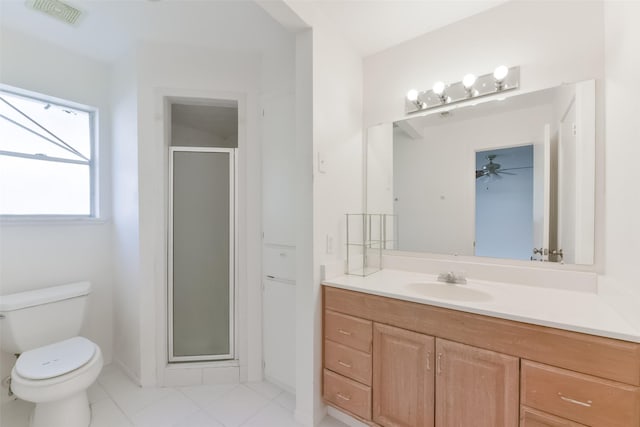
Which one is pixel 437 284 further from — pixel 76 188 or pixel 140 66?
pixel 76 188

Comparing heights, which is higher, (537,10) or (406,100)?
(537,10)

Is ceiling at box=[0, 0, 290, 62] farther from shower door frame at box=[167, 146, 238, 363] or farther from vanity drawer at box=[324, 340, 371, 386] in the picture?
vanity drawer at box=[324, 340, 371, 386]

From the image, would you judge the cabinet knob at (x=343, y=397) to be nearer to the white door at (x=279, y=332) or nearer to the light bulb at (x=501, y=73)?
the white door at (x=279, y=332)

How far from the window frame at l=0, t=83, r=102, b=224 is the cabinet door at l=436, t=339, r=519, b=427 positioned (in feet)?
8.67

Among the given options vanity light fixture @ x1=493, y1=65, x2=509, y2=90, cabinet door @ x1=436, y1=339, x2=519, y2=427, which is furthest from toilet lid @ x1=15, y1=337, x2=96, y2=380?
vanity light fixture @ x1=493, y1=65, x2=509, y2=90

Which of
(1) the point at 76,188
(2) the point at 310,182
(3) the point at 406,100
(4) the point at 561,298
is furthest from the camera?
(1) the point at 76,188

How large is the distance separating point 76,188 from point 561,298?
3.29 metres

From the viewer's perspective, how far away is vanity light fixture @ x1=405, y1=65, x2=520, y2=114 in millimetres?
1510

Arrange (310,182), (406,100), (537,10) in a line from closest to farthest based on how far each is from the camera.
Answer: (537,10)
(310,182)
(406,100)

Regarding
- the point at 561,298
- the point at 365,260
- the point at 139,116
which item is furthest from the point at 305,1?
the point at 561,298

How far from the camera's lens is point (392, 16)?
1.62 m

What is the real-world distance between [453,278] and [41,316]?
2.60 meters

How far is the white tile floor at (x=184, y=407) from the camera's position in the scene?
5.21 feet

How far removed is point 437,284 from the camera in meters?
1.56
